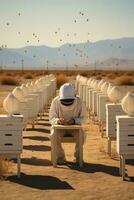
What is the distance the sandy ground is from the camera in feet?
30.3

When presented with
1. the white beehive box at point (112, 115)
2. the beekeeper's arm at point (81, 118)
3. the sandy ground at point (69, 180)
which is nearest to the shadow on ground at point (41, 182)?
the sandy ground at point (69, 180)

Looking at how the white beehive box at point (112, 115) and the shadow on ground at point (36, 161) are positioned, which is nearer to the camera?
the shadow on ground at point (36, 161)

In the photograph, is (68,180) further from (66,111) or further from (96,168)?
(66,111)

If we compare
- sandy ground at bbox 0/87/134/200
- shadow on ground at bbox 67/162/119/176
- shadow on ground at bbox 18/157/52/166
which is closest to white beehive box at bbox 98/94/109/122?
sandy ground at bbox 0/87/134/200

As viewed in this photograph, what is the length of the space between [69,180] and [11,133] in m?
1.34

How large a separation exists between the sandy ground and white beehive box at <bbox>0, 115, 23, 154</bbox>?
49 cm

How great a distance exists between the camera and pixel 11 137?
1072cm

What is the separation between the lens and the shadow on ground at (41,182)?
9789 millimetres

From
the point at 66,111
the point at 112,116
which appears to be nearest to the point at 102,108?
the point at 112,116

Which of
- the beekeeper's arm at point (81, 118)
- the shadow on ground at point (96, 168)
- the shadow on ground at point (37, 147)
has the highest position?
the beekeeper's arm at point (81, 118)

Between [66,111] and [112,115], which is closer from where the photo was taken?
[66,111]

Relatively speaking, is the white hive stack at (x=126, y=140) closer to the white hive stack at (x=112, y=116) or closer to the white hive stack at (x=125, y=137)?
the white hive stack at (x=125, y=137)

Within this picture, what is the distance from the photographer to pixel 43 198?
29.6 ft

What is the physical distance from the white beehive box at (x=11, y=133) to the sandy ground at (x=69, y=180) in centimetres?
49
